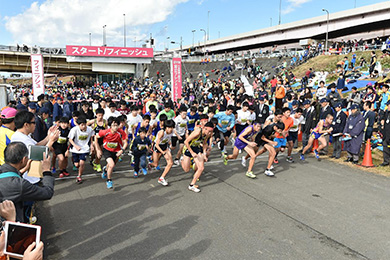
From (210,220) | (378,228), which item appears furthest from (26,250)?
(378,228)

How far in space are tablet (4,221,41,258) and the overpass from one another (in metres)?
45.8

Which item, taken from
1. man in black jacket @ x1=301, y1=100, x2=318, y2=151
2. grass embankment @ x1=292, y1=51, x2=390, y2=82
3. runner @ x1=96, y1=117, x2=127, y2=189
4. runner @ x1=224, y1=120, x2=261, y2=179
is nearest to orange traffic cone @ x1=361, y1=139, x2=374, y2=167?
man in black jacket @ x1=301, y1=100, x2=318, y2=151

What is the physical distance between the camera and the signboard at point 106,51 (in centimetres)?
3631

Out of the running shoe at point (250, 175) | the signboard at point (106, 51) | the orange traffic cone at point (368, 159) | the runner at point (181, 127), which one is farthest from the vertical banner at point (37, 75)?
the signboard at point (106, 51)

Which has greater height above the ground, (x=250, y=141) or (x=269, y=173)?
(x=250, y=141)

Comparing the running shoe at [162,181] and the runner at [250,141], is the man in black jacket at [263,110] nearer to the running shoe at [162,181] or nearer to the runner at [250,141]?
the runner at [250,141]

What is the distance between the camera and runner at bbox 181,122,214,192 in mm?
6465

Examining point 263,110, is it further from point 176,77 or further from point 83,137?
point 176,77

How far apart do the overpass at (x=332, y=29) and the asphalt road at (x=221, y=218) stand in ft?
131

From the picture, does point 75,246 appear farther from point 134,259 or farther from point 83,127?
point 83,127

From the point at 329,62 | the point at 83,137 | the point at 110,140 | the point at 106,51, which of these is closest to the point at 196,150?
the point at 110,140

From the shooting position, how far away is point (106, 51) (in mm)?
38406

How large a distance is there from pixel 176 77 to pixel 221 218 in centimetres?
1458

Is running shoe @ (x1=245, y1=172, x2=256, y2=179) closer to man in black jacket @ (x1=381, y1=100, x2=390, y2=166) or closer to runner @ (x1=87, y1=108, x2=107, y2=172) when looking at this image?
runner @ (x1=87, y1=108, x2=107, y2=172)
